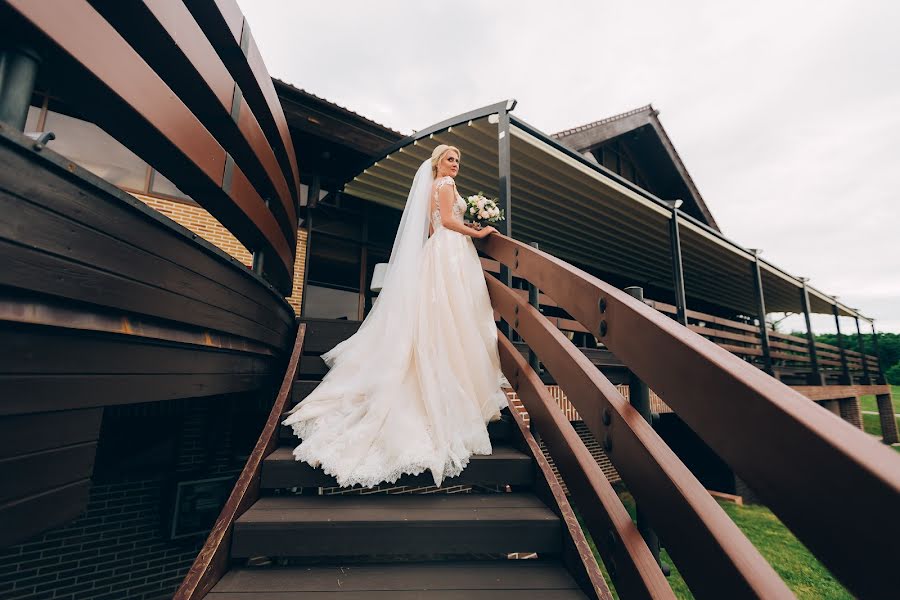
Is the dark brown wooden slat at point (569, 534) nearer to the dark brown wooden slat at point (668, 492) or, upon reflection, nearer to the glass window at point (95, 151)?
the dark brown wooden slat at point (668, 492)

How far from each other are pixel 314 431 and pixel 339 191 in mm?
5826

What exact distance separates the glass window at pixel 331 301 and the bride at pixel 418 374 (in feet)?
16.3

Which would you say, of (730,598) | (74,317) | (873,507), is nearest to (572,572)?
(730,598)

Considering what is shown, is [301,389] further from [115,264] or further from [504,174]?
[504,174]

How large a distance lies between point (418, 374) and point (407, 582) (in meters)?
1.15

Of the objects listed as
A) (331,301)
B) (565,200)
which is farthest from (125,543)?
(565,200)

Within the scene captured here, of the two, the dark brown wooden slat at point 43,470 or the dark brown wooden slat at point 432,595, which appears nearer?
the dark brown wooden slat at point 43,470

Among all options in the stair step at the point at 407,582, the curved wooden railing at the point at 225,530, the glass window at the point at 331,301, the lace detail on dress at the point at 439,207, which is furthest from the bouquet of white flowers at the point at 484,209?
the glass window at the point at 331,301

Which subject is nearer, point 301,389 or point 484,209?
point 301,389

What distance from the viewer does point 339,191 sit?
23.9 feet

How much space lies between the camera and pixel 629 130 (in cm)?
939

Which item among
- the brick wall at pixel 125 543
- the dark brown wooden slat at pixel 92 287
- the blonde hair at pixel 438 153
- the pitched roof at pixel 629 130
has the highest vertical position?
the pitched roof at pixel 629 130

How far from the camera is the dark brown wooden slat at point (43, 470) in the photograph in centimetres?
102

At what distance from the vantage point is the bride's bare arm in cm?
311
